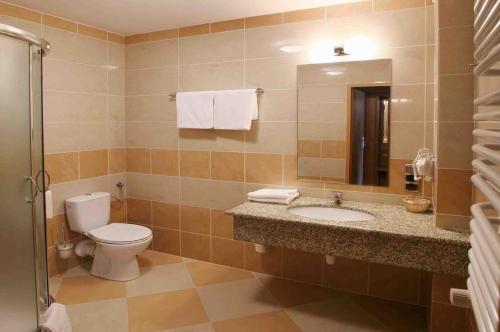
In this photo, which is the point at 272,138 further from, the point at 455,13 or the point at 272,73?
the point at 455,13

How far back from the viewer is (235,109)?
307 centimetres

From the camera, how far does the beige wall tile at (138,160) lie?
12.0 ft

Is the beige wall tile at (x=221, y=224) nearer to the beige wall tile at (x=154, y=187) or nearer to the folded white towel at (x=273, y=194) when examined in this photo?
the beige wall tile at (x=154, y=187)

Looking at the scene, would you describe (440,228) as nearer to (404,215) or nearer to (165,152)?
(404,215)

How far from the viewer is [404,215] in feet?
7.84

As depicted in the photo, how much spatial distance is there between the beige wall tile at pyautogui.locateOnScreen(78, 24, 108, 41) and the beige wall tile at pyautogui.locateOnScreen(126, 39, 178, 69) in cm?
26

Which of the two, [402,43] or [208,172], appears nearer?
[402,43]

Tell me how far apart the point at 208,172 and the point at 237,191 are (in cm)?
33

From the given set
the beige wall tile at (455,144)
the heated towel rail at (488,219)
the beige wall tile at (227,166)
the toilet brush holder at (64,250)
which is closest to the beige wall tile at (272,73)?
the beige wall tile at (227,166)

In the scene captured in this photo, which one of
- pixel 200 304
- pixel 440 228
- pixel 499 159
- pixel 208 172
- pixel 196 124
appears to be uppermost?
pixel 196 124

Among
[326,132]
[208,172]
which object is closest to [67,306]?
[208,172]

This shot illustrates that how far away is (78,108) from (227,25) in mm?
1469

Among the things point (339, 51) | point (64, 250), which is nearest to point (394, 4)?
point (339, 51)

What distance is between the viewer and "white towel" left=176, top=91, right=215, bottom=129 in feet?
10.5
